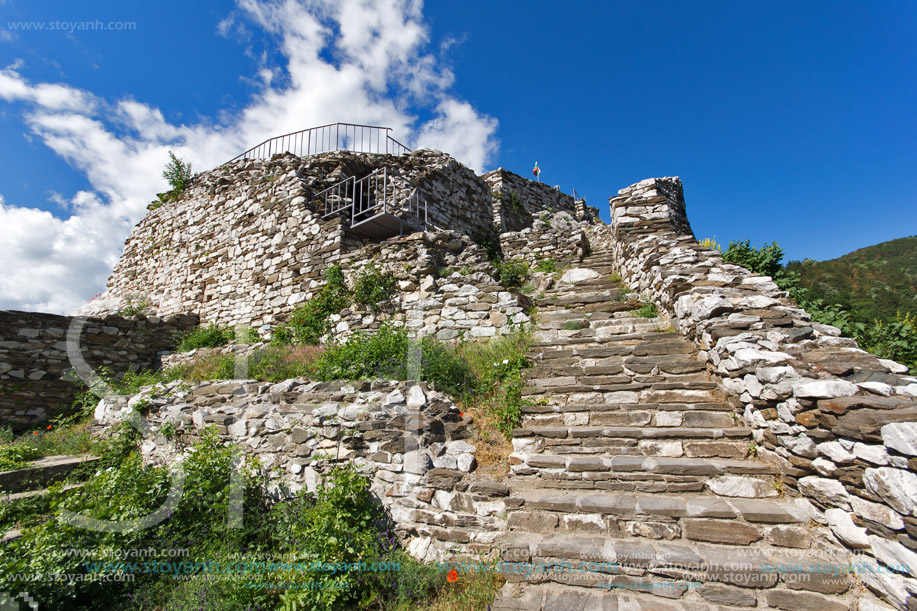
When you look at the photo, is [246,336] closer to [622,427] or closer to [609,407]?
[609,407]

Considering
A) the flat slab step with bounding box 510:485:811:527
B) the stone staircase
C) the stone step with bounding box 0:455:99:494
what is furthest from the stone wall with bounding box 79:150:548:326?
the flat slab step with bounding box 510:485:811:527

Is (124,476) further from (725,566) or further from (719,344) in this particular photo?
(719,344)

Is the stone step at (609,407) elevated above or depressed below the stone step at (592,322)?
below

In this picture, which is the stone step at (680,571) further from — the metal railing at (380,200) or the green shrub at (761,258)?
the metal railing at (380,200)

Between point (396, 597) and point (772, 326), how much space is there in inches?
211

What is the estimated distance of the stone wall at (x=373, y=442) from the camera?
441cm

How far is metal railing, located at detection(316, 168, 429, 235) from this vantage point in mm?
11586

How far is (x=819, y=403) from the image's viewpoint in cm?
348

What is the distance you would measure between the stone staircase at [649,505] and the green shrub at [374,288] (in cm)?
467

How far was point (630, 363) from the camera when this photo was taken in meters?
5.55

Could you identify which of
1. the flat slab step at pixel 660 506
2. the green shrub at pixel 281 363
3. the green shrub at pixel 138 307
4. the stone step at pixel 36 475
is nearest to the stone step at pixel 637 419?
the flat slab step at pixel 660 506

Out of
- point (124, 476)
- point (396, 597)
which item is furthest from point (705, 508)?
point (124, 476)

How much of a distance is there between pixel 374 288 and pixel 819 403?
7.96 meters

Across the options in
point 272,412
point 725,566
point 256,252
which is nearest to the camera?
point 725,566
